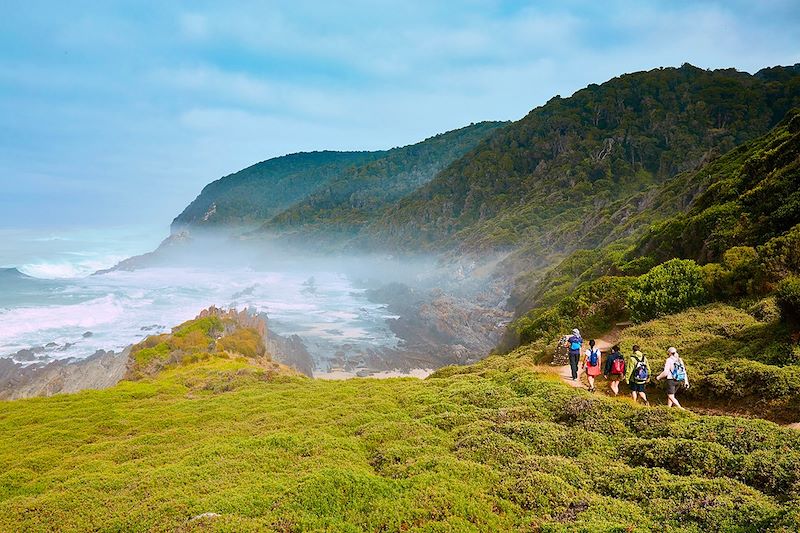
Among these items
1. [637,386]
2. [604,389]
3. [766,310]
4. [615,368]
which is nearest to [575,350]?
[604,389]

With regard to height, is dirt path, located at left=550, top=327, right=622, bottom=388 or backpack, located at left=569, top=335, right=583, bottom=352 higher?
backpack, located at left=569, top=335, right=583, bottom=352

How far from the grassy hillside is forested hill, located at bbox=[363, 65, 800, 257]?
2813 inches

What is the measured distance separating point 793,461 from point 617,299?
17.5 m

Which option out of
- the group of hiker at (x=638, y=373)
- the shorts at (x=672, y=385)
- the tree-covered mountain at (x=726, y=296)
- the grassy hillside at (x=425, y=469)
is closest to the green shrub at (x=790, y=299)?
the tree-covered mountain at (x=726, y=296)

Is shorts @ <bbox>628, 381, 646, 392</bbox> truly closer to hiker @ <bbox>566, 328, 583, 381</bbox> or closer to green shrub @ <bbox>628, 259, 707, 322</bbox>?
hiker @ <bbox>566, 328, 583, 381</bbox>

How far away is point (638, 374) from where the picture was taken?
13562 mm

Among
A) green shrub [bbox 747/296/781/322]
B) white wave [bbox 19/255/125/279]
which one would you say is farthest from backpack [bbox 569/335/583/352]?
white wave [bbox 19/255/125/279]

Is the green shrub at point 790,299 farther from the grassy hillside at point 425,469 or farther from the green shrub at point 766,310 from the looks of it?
the grassy hillside at point 425,469

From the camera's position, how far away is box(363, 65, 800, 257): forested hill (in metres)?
110

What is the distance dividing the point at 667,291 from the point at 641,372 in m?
10.7

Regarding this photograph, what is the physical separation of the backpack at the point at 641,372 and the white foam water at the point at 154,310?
137 ft

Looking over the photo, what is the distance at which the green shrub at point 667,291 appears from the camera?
2136 centimetres

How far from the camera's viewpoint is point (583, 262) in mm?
52531

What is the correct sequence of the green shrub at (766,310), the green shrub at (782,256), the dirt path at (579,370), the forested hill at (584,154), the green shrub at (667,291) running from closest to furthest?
the green shrub at (766,310)
the dirt path at (579,370)
the green shrub at (782,256)
the green shrub at (667,291)
the forested hill at (584,154)
